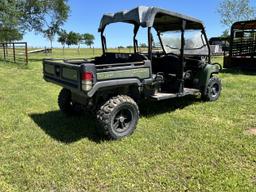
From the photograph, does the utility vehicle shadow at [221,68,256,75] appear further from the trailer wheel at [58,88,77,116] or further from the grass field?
the trailer wheel at [58,88,77,116]

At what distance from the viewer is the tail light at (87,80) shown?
4.16m

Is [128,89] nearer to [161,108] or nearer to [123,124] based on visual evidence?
[123,124]

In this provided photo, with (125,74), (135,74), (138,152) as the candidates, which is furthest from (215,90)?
(138,152)

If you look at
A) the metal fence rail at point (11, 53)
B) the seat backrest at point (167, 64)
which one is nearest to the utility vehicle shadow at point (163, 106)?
the seat backrest at point (167, 64)

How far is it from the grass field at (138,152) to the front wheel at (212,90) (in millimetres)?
377

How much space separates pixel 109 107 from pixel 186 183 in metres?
1.63

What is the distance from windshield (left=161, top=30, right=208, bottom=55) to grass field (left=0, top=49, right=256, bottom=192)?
1.19 meters

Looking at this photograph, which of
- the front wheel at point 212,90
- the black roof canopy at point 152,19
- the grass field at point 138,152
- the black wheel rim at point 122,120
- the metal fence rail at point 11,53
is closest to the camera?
the grass field at point 138,152

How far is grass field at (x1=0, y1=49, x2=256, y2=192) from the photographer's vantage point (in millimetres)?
3346

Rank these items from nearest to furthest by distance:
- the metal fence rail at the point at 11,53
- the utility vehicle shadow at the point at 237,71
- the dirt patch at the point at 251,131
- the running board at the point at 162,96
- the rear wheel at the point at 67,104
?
the dirt patch at the point at 251,131 → the running board at the point at 162,96 → the rear wheel at the point at 67,104 → the utility vehicle shadow at the point at 237,71 → the metal fence rail at the point at 11,53

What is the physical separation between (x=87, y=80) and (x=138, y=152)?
117cm

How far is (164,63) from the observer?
6152 millimetres

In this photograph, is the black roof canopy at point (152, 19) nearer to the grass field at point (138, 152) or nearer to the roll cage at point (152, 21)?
the roll cage at point (152, 21)

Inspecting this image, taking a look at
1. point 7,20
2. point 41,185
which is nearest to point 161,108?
point 41,185
